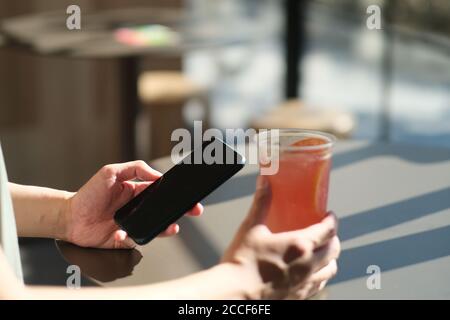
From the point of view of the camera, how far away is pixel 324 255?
3.05ft

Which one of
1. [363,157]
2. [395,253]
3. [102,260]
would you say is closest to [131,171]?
[102,260]

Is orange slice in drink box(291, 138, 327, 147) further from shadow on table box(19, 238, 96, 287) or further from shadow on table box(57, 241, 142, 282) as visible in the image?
shadow on table box(19, 238, 96, 287)

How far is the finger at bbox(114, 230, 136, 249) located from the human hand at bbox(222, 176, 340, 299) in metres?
0.21

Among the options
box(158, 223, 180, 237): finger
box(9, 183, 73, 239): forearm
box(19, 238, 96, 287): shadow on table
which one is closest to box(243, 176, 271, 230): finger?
box(158, 223, 180, 237): finger

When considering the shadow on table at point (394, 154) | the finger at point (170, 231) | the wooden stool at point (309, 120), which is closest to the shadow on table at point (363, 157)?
the shadow on table at point (394, 154)

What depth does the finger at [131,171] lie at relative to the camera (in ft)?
3.76

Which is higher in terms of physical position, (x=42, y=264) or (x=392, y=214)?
(x=392, y=214)

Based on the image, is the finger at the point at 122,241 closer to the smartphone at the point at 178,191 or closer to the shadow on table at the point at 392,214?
the smartphone at the point at 178,191

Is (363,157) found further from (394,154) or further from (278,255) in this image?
(278,255)

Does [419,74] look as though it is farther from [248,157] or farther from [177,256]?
[177,256]

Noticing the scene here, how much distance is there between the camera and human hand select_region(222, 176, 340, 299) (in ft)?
2.95

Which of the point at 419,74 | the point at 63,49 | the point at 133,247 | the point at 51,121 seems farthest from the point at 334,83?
the point at 133,247

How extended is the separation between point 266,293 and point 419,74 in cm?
374

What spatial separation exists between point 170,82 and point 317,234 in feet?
8.51
